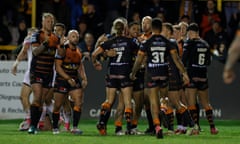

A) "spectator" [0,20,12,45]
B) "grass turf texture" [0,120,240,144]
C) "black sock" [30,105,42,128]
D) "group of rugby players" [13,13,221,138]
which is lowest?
"grass turf texture" [0,120,240,144]

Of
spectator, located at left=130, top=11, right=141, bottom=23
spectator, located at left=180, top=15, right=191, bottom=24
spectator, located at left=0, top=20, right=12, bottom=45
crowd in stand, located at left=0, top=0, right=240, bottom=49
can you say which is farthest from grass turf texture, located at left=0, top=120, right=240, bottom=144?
spectator, located at left=0, top=20, right=12, bottom=45

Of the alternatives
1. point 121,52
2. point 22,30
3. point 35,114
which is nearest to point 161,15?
point 22,30

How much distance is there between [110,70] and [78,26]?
375 inches

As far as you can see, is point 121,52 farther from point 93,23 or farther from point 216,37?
point 93,23

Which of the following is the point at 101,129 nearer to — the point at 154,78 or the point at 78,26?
the point at 154,78

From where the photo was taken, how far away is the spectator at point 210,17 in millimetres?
28609

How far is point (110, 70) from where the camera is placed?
19.8m

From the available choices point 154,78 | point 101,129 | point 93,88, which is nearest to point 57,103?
point 101,129

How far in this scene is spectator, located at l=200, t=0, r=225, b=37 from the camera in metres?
28.6

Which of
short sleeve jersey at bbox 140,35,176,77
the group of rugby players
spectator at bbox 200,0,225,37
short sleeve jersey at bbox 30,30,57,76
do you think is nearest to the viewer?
short sleeve jersey at bbox 140,35,176,77

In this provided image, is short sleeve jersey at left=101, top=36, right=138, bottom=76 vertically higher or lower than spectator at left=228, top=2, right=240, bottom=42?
lower

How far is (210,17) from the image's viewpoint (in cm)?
2872

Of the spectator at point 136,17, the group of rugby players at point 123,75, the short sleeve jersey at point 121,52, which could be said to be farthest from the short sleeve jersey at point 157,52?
the spectator at point 136,17

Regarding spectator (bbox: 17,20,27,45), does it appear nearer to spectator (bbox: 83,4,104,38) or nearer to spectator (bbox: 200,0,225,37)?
spectator (bbox: 83,4,104,38)
